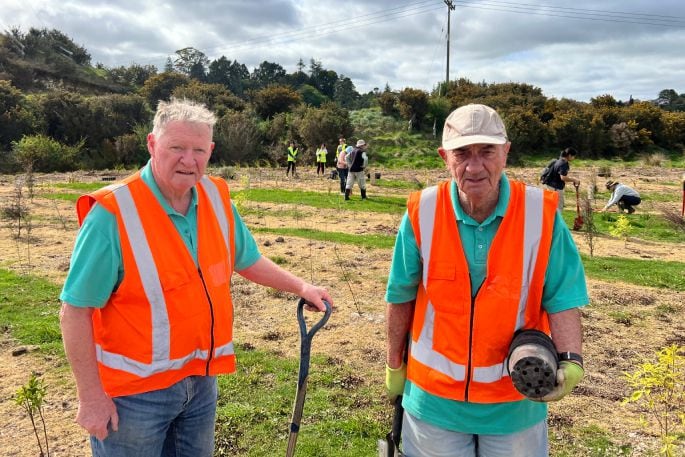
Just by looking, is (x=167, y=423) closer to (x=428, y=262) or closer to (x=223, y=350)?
(x=223, y=350)

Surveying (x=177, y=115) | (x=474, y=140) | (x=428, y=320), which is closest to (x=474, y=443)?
(x=428, y=320)

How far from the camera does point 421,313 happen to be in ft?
7.31

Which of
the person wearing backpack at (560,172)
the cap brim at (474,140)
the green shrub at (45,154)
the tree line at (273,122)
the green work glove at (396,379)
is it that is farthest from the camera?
the tree line at (273,122)

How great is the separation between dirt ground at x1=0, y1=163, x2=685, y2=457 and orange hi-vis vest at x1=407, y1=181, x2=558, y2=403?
231 centimetres

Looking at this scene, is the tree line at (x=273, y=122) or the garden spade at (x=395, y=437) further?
the tree line at (x=273, y=122)

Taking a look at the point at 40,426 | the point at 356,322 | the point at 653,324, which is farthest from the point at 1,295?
the point at 653,324

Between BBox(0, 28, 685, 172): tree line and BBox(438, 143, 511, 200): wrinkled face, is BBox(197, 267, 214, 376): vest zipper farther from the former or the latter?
BBox(0, 28, 685, 172): tree line

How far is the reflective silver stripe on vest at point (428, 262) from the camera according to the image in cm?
206

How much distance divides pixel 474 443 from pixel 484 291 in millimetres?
651

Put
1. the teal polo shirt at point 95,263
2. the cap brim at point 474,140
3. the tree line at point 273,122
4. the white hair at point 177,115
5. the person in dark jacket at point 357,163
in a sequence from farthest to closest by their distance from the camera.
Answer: the tree line at point 273,122
the person in dark jacket at point 357,163
the white hair at point 177,115
the cap brim at point 474,140
the teal polo shirt at point 95,263

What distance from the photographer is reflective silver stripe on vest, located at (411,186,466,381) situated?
211 cm

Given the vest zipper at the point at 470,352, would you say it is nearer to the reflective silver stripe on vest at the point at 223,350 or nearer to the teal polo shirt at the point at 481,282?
the teal polo shirt at the point at 481,282

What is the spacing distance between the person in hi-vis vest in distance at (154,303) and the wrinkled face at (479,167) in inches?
42.0

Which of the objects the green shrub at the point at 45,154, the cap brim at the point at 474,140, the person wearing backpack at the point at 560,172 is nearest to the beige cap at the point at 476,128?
the cap brim at the point at 474,140
